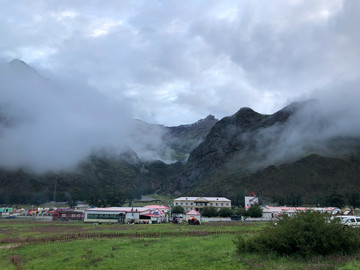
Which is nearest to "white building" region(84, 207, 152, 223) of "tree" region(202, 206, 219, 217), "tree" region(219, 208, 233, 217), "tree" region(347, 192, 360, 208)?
"tree" region(202, 206, 219, 217)

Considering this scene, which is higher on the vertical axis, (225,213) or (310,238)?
(310,238)

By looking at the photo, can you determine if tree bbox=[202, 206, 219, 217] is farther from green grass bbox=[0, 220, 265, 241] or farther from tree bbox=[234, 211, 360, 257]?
tree bbox=[234, 211, 360, 257]

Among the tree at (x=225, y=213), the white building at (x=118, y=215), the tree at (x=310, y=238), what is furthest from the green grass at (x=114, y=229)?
the tree at (x=225, y=213)

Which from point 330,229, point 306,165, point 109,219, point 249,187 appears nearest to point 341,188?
point 306,165

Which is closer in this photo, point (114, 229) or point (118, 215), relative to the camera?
point (114, 229)

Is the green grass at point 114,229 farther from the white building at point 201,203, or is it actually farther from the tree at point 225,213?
the white building at point 201,203

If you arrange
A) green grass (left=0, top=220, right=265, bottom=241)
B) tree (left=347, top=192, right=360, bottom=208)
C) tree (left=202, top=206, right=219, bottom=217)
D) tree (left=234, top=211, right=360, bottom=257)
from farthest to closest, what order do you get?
tree (left=347, top=192, right=360, bottom=208) → tree (left=202, top=206, right=219, bottom=217) → green grass (left=0, top=220, right=265, bottom=241) → tree (left=234, top=211, right=360, bottom=257)

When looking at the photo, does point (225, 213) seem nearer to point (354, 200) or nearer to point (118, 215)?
point (118, 215)

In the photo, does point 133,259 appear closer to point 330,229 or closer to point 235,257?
point 235,257

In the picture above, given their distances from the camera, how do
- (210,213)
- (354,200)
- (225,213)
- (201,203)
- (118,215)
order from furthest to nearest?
(201,203), (354,200), (210,213), (225,213), (118,215)

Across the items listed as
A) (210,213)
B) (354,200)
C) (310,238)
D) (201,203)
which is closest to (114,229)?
(310,238)

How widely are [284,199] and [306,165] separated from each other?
57905 mm

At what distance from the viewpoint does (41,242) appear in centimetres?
3722

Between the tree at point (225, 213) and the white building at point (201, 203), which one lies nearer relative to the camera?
the tree at point (225, 213)
